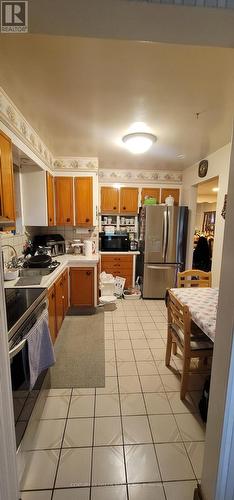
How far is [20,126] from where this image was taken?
78.7 inches

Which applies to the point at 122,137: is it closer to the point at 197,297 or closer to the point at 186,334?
the point at 197,297

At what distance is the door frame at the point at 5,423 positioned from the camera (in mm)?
825

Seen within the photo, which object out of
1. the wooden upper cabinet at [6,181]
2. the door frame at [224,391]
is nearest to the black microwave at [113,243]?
the wooden upper cabinet at [6,181]

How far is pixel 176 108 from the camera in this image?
183 centimetres

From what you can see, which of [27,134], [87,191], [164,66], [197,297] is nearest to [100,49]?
[164,66]

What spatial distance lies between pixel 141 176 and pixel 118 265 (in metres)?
1.76

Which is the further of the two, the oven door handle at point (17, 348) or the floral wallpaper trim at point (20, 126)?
the floral wallpaper trim at point (20, 126)

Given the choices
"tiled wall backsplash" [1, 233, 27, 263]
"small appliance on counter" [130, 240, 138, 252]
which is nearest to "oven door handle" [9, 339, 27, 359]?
"tiled wall backsplash" [1, 233, 27, 263]

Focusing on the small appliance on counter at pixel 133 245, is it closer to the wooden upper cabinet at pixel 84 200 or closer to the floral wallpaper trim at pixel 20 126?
the wooden upper cabinet at pixel 84 200

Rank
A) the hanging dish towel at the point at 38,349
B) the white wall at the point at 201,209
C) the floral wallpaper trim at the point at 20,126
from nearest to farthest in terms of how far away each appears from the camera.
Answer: the hanging dish towel at the point at 38,349 < the floral wallpaper trim at the point at 20,126 < the white wall at the point at 201,209

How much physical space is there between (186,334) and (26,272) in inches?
65.4

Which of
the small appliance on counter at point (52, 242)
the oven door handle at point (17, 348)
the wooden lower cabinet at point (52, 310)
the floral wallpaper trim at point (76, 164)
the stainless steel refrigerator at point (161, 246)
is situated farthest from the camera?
the stainless steel refrigerator at point (161, 246)

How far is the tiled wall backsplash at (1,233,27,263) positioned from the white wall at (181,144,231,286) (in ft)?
8.27

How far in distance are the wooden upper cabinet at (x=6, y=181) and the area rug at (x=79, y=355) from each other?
142 centimetres
